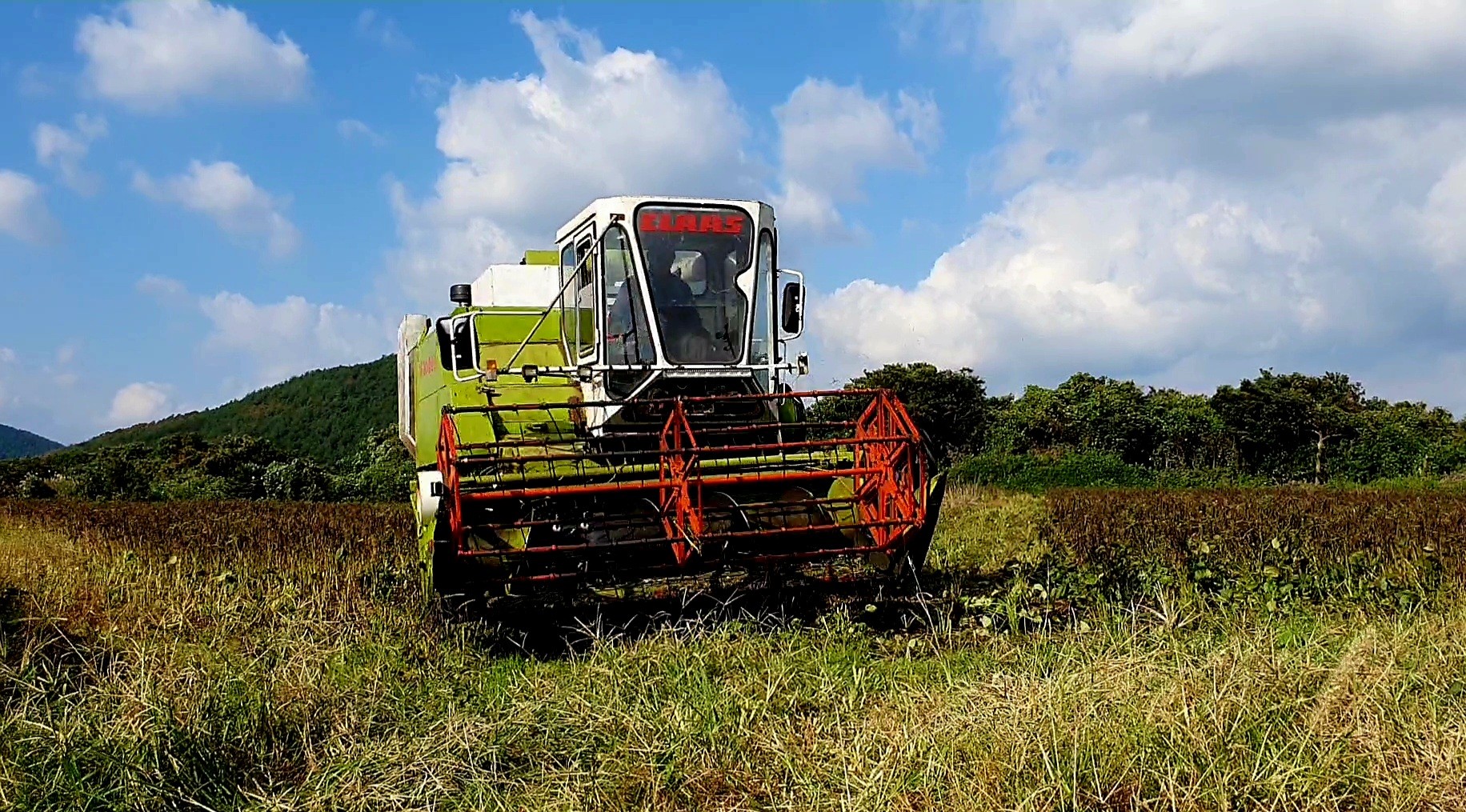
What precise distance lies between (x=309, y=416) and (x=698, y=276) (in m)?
49.0

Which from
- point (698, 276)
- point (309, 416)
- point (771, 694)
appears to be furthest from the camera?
point (309, 416)

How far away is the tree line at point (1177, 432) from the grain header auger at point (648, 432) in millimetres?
18056

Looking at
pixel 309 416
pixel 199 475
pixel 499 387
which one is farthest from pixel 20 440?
pixel 499 387

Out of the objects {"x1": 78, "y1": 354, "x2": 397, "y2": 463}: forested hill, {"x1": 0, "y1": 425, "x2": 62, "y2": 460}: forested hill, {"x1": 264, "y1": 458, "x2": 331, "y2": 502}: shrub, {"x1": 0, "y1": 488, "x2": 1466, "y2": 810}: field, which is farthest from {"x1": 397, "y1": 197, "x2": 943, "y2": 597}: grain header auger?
{"x1": 0, "y1": 425, "x2": 62, "y2": 460}: forested hill

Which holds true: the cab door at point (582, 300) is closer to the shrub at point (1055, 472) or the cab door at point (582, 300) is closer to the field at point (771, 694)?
the field at point (771, 694)

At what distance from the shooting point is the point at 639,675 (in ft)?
18.1

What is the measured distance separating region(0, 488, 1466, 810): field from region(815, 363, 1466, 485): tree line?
61.7 feet

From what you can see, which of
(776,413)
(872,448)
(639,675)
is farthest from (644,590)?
(639,675)

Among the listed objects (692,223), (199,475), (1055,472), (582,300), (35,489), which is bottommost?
(1055,472)

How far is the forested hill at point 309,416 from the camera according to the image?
50625 millimetres

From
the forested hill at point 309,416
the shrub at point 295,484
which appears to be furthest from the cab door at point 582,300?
the forested hill at point 309,416

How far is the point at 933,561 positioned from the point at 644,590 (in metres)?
2.83

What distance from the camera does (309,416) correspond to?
5400 cm

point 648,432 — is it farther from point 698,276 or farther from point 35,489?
point 35,489
